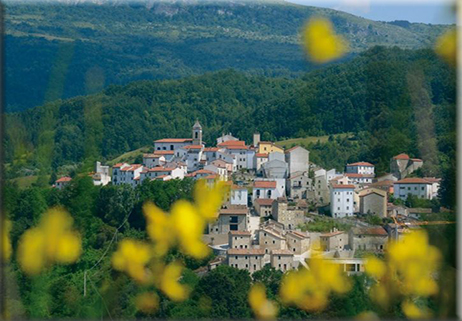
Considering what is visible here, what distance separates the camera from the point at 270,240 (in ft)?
40.0

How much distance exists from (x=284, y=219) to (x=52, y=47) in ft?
16.6

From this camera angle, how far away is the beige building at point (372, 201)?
13.4 meters

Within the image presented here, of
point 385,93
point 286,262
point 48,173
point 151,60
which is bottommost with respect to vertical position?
point 286,262

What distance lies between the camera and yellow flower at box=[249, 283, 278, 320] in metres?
7.42

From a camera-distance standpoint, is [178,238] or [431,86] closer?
[178,238]

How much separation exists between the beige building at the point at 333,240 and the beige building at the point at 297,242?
181 millimetres

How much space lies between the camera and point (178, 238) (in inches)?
309

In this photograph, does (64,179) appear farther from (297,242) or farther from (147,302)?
(147,302)

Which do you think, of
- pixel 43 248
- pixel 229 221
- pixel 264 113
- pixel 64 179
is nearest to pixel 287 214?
pixel 229 221

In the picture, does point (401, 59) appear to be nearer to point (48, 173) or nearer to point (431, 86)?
point (431, 86)

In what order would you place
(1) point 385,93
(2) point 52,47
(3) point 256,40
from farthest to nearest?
(3) point 256,40 → (2) point 52,47 → (1) point 385,93

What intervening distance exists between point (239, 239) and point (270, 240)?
15.7 inches

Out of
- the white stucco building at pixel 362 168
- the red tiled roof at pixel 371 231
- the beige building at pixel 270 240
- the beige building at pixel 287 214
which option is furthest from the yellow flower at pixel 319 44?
the white stucco building at pixel 362 168

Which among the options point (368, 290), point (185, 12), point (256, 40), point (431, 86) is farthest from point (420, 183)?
point (185, 12)
